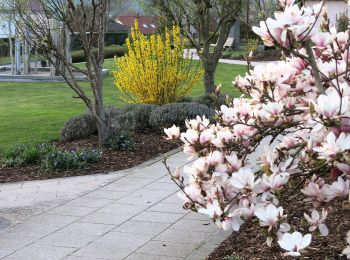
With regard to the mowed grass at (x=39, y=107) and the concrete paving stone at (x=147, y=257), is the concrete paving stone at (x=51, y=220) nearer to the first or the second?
the concrete paving stone at (x=147, y=257)

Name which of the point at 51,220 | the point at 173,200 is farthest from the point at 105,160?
the point at 51,220

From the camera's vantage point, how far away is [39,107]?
16.0 meters

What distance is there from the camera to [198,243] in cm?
493

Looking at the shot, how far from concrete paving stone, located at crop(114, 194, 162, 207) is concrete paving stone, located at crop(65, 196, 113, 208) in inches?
5.6

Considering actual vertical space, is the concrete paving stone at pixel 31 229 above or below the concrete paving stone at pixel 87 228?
below

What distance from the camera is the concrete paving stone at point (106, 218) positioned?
222 inches

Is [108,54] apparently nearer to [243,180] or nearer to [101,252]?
[101,252]

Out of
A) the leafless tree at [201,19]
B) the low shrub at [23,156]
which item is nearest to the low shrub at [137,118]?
the low shrub at [23,156]

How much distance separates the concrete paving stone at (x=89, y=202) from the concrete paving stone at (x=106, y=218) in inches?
13.8

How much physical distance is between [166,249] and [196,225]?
2.32 feet

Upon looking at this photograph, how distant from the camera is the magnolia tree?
264cm

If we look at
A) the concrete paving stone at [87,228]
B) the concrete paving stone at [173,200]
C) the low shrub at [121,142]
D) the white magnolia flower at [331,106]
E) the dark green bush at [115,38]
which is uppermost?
the dark green bush at [115,38]

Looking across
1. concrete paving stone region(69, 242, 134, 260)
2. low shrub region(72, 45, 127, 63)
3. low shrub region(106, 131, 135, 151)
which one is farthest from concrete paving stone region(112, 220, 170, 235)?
low shrub region(72, 45, 127, 63)

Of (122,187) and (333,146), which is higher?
(333,146)
